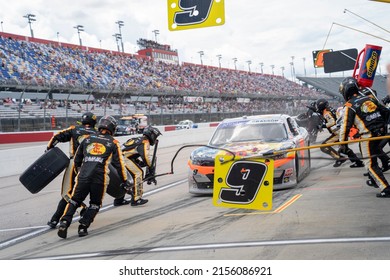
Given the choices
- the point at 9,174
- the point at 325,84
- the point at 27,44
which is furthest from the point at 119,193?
the point at 27,44

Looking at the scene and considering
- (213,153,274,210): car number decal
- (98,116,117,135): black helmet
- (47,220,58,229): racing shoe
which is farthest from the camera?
(47,220,58,229): racing shoe

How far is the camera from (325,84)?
8859 mm

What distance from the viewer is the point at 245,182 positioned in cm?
465

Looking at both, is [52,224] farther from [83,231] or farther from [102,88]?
[102,88]

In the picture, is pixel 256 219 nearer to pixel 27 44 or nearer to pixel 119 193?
pixel 119 193

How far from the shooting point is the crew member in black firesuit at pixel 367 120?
Result: 687 cm

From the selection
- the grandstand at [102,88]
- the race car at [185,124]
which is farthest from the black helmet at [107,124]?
the race car at [185,124]

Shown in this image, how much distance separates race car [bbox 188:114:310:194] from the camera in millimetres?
7949

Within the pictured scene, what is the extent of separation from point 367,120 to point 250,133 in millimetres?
2544

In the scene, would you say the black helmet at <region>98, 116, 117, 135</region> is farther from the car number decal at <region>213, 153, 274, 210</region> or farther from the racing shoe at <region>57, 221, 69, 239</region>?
the car number decal at <region>213, 153, 274, 210</region>

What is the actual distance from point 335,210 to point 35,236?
394 centimetres

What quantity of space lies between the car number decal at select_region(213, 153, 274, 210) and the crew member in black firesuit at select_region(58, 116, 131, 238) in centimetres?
204

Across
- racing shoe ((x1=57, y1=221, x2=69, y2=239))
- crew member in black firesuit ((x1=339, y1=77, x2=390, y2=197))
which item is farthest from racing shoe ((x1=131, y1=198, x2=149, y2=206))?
crew member in black firesuit ((x1=339, y1=77, x2=390, y2=197))

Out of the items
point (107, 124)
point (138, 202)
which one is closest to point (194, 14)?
point (107, 124)
